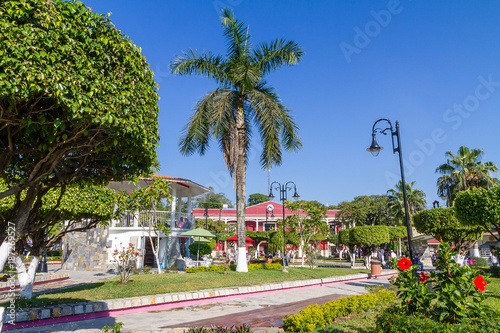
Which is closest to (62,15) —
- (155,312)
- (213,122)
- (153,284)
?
(155,312)

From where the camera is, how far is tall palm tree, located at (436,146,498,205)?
32.0 meters

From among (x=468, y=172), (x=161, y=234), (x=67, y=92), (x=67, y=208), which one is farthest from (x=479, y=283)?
(x=468, y=172)

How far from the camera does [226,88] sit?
55.4ft

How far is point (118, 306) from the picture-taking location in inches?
332

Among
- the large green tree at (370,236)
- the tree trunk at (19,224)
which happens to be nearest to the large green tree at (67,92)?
the tree trunk at (19,224)

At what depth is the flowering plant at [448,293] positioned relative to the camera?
465 cm

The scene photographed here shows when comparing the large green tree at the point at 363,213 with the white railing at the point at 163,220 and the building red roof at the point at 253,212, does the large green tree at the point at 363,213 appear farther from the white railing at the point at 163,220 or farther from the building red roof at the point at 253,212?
the white railing at the point at 163,220

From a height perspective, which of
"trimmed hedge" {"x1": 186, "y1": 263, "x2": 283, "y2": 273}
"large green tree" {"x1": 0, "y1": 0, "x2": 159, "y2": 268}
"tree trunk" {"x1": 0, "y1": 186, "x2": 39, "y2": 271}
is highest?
"large green tree" {"x1": 0, "y1": 0, "x2": 159, "y2": 268}

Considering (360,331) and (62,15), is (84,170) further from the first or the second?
(360,331)

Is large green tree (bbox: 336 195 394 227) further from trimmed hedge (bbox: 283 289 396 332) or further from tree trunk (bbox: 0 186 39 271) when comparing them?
tree trunk (bbox: 0 186 39 271)

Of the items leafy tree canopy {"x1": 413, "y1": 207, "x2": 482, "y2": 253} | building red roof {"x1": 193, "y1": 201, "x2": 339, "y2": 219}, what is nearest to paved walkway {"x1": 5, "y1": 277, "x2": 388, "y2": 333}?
leafy tree canopy {"x1": 413, "y1": 207, "x2": 482, "y2": 253}

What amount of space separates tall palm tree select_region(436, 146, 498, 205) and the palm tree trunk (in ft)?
79.4

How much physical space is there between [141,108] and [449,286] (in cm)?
525

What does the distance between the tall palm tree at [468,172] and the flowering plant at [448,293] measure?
99.5 ft
